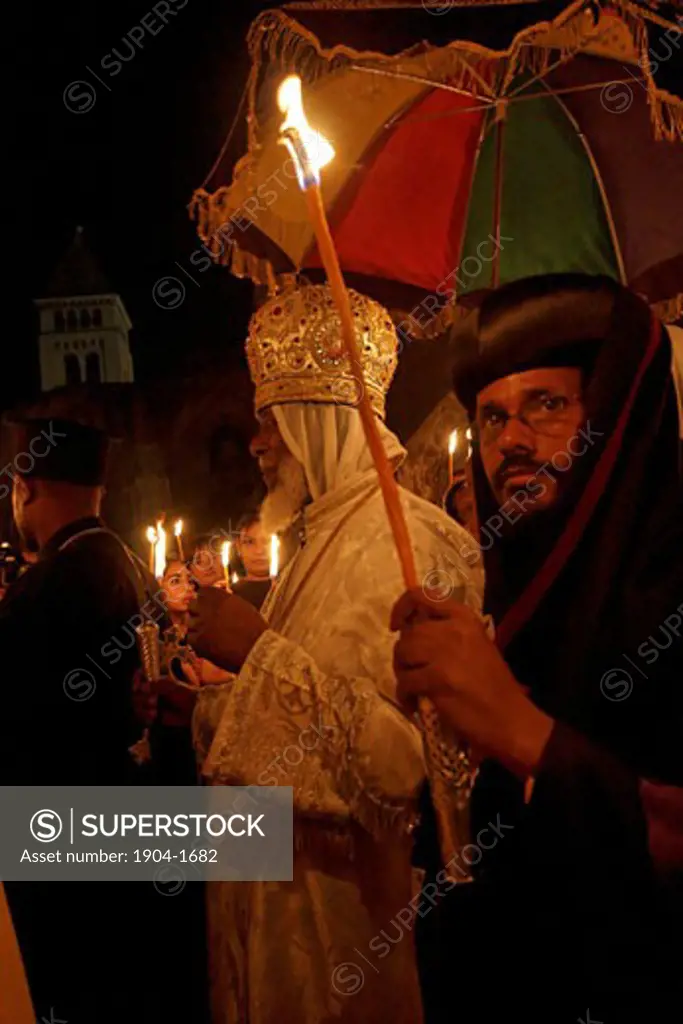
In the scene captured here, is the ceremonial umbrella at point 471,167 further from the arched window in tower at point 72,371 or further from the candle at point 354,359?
the arched window in tower at point 72,371

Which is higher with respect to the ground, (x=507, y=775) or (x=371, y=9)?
(x=371, y=9)

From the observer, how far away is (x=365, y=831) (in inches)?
77.2

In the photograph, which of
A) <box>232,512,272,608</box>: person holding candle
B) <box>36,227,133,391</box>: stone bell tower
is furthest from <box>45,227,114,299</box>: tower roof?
<box>232,512,272,608</box>: person holding candle

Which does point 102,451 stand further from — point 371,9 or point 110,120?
point 371,9

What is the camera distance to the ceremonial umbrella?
2.02 m

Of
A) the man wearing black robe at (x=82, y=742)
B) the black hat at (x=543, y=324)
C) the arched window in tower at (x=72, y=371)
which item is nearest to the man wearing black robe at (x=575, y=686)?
the black hat at (x=543, y=324)

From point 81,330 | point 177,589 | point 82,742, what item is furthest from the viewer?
point 81,330

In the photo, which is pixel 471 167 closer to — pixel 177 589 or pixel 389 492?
pixel 389 492

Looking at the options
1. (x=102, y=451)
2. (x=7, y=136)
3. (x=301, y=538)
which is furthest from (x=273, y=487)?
(x=7, y=136)

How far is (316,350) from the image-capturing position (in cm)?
228

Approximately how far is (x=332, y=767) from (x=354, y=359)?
89 cm

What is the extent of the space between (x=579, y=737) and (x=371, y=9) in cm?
168

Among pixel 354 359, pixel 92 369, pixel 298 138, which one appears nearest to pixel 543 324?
pixel 354 359

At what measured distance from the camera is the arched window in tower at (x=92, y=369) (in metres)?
3.07
